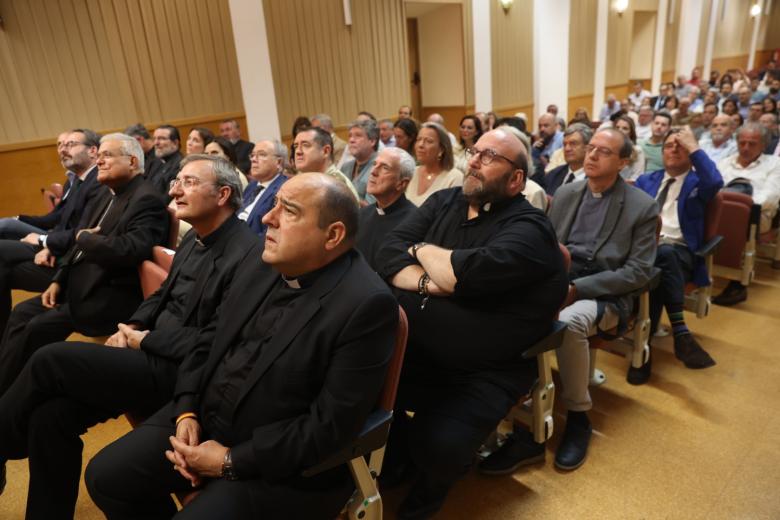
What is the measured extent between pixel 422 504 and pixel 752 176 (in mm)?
3428

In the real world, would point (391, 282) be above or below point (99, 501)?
above

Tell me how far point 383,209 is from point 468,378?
108 cm

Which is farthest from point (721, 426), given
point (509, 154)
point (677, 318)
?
point (509, 154)

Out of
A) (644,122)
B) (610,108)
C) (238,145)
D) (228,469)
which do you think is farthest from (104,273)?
(610,108)

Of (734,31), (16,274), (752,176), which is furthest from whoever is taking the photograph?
(734,31)

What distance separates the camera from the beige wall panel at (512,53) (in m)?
9.31

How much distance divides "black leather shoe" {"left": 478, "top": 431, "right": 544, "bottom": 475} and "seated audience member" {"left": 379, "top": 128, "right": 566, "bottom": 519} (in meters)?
0.31

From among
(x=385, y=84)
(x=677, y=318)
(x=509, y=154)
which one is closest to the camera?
(x=509, y=154)

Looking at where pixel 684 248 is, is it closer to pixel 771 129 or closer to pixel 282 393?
pixel 282 393

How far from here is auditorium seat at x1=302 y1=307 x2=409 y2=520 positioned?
129 cm

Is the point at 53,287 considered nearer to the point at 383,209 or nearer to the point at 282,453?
the point at 383,209

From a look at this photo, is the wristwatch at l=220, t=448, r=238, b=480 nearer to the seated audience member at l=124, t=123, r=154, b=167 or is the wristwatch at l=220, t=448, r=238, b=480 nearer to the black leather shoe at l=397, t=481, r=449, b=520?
the black leather shoe at l=397, t=481, r=449, b=520

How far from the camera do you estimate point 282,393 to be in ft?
4.33

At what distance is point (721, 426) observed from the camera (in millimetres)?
2221
